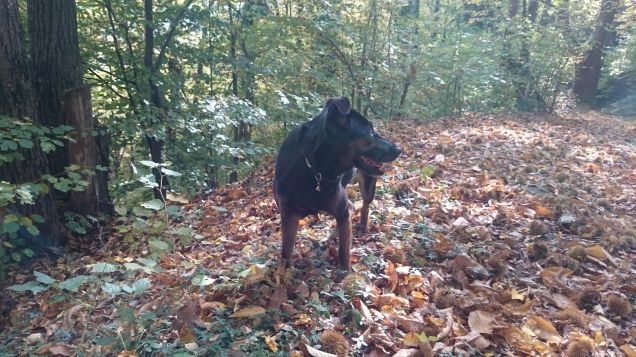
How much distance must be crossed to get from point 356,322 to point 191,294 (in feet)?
4.20

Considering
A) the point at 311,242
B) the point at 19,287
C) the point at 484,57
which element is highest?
the point at 484,57

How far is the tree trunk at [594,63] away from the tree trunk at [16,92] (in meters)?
18.6

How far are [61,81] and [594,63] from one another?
20.0 meters

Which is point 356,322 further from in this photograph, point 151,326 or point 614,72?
point 614,72

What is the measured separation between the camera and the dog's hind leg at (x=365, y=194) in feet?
15.6

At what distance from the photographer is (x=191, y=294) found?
3480 mm

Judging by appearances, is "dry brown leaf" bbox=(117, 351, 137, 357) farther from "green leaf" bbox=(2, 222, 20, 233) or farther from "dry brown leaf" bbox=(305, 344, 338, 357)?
"green leaf" bbox=(2, 222, 20, 233)

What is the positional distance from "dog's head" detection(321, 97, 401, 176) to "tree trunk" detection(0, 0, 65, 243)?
3233 mm

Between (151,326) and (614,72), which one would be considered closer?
(151,326)

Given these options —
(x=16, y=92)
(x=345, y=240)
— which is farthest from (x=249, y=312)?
(x=16, y=92)

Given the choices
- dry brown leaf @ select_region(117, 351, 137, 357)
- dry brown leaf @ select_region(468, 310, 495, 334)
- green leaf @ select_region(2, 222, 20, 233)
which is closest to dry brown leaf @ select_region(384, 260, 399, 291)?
dry brown leaf @ select_region(468, 310, 495, 334)

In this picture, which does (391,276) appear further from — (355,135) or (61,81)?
(61,81)

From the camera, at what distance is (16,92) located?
4.83 meters

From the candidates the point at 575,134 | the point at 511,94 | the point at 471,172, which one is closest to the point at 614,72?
the point at 511,94
